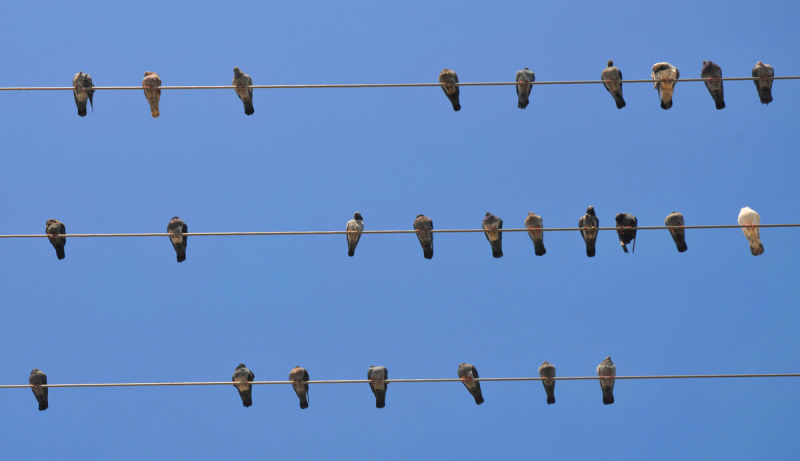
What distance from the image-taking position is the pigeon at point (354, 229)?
60.3 ft

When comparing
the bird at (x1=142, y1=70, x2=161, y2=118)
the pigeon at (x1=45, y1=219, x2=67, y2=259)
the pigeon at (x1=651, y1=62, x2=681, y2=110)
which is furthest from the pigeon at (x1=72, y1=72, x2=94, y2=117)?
the pigeon at (x1=651, y1=62, x2=681, y2=110)

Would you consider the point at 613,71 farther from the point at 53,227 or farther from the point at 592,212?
the point at 53,227

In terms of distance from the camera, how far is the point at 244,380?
18.0 metres

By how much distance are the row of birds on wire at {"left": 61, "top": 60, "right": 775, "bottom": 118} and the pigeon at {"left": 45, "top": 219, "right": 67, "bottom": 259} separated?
1568 millimetres

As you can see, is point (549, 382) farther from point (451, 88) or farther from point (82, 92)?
point (82, 92)

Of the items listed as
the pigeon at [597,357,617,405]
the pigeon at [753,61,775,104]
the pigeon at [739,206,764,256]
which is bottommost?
the pigeon at [597,357,617,405]

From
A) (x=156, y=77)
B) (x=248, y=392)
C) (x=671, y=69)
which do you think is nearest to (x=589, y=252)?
(x=671, y=69)

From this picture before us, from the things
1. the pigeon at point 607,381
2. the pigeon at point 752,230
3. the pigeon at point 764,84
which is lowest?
the pigeon at point 607,381

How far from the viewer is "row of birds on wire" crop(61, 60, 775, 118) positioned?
18031 mm

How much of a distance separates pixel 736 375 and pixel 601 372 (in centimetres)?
552

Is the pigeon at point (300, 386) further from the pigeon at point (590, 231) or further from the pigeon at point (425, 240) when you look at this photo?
the pigeon at point (590, 231)

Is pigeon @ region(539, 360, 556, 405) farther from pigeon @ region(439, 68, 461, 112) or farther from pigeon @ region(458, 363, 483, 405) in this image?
pigeon @ region(439, 68, 461, 112)

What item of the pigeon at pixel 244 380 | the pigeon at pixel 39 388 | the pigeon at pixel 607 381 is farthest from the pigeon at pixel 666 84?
the pigeon at pixel 39 388

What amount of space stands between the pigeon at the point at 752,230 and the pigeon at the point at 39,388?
9.57 meters
